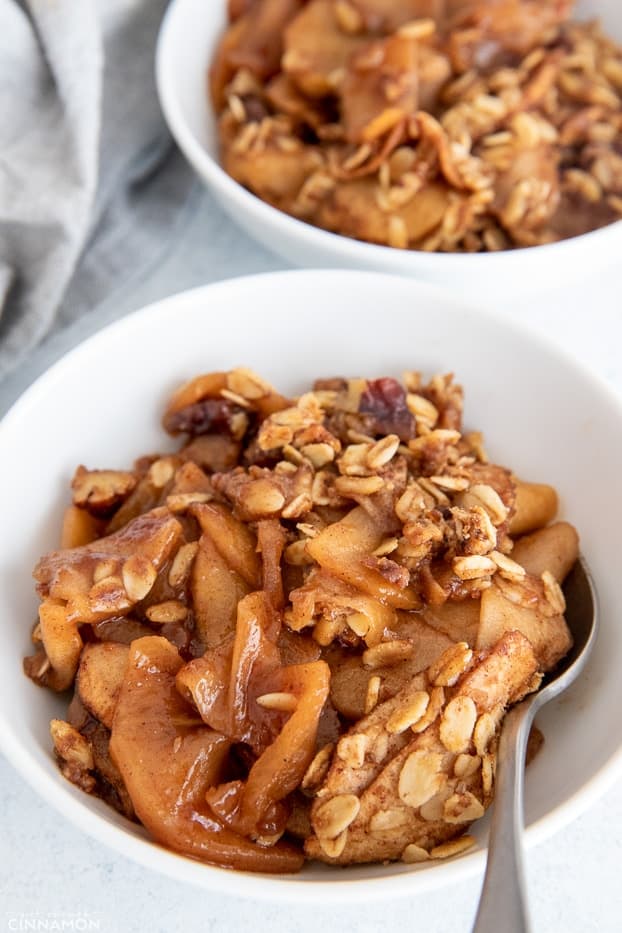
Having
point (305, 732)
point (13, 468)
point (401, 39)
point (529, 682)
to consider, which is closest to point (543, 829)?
point (529, 682)

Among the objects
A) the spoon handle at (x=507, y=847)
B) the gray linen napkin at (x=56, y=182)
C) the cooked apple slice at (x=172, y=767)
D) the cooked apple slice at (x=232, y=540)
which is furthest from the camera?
the gray linen napkin at (x=56, y=182)

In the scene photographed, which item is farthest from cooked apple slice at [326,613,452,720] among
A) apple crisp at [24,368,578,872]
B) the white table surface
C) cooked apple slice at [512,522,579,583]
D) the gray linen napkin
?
the gray linen napkin

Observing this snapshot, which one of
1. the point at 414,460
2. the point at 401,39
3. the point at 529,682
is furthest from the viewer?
the point at 401,39

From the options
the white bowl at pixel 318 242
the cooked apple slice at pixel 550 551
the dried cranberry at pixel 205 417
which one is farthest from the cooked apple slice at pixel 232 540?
the white bowl at pixel 318 242

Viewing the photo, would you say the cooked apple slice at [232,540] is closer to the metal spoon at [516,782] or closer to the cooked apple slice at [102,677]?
the cooked apple slice at [102,677]

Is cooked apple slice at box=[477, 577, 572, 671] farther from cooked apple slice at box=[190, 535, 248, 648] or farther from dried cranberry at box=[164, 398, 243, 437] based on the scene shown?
dried cranberry at box=[164, 398, 243, 437]

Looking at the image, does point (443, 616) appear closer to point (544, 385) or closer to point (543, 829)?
point (543, 829)

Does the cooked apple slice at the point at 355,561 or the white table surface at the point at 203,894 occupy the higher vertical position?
the cooked apple slice at the point at 355,561
